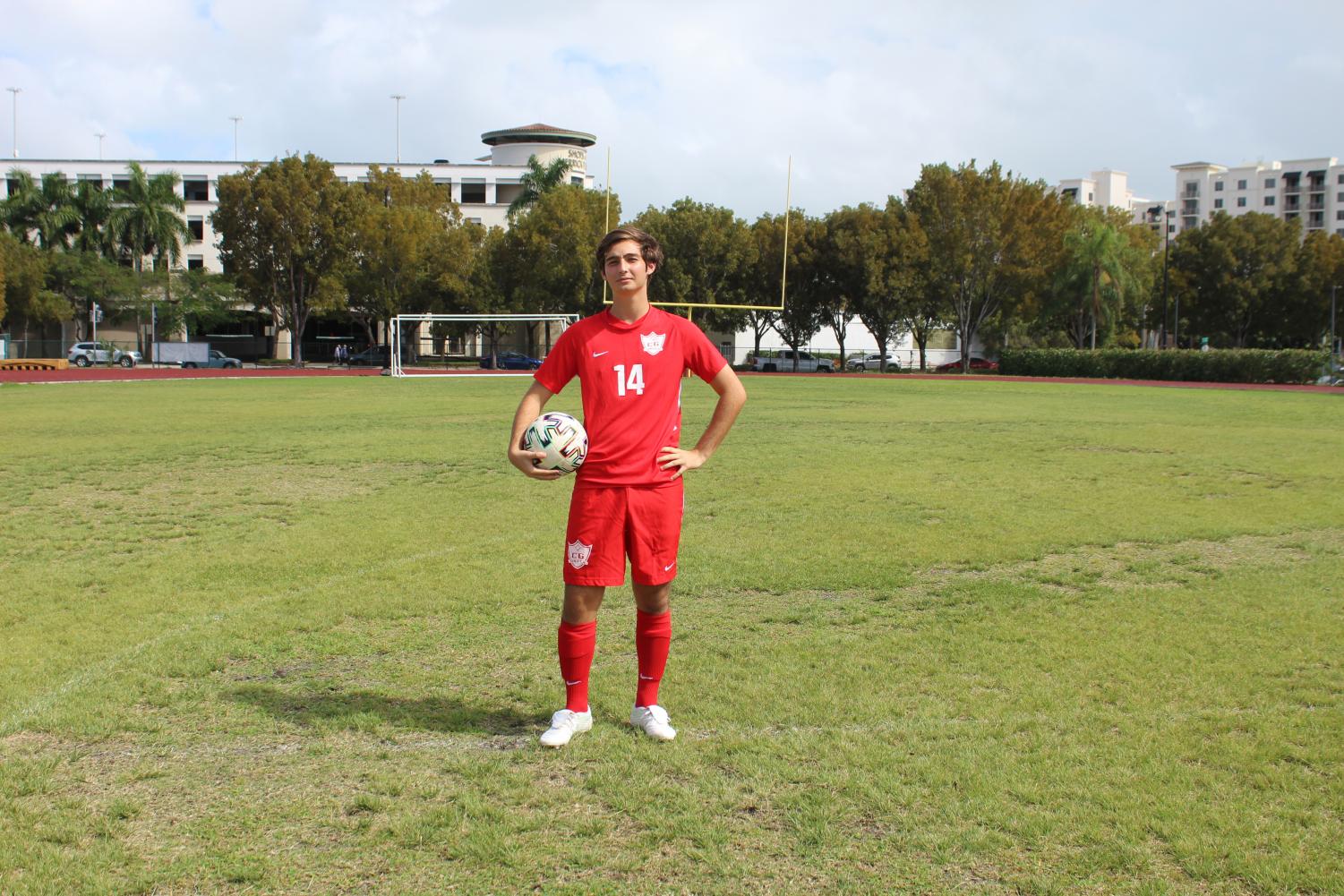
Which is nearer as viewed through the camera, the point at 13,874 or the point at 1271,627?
the point at 13,874

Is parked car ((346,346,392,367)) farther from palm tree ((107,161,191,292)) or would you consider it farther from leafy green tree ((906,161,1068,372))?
leafy green tree ((906,161,1068,372))

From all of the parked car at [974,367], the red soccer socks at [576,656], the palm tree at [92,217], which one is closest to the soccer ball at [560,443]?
the red soccer socks at [576,656]

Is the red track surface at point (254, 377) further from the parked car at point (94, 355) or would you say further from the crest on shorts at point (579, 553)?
the crest on shorts at point (579, 553)

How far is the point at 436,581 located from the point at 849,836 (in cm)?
407

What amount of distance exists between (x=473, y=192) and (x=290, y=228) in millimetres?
30175

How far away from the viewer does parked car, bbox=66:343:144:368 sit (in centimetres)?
5100

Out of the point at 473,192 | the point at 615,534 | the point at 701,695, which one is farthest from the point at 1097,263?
the point at 615,534

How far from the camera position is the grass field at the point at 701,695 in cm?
322

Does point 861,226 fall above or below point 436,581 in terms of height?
above

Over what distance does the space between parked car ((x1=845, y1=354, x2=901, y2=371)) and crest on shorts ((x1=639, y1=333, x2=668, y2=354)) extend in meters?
58.1

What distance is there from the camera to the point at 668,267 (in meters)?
54.3

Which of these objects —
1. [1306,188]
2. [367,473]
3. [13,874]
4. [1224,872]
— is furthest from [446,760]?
[1306,188]

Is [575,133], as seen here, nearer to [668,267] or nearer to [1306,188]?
[668,267]

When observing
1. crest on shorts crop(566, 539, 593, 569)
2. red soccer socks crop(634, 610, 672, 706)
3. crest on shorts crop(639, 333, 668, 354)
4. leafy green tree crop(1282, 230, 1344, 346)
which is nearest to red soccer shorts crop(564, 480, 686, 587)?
crest on shorts crop(566, 539, 593, 569)
